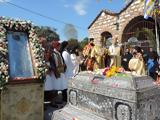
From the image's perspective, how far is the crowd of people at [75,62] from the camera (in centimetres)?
755

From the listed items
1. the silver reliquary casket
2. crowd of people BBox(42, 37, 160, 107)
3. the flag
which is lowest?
the silver reliquary casket

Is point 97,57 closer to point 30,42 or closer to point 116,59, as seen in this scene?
point 116,59

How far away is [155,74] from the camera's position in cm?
1066

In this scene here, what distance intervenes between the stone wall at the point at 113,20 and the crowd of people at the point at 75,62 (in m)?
8.20

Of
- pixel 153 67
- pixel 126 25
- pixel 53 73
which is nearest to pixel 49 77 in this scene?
pixel 53 73

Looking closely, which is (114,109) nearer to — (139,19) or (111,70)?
(111,70)

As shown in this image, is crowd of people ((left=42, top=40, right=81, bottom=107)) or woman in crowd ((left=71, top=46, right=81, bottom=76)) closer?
crowd of people ((left=42, top=40, right=81, bottom=107))

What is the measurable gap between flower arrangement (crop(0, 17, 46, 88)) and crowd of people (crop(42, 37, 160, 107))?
1063 millimetres

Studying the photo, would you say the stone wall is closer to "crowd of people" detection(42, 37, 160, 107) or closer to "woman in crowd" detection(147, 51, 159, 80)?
"crowd of people" detection(42, 37, 160, 107)

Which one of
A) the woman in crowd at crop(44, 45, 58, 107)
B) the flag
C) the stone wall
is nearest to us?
the woman in crowd at crop(44, 45, 58, 107)

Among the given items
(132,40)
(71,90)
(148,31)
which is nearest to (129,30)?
(132,40)

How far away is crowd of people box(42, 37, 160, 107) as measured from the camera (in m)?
7.55

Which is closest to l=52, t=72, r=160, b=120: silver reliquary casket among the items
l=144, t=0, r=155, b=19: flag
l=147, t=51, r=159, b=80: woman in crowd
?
l=147, t=51, r=159, b=80: woman in crowd

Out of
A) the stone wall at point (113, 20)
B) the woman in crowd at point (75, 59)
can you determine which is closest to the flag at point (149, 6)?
the woman in crowd at point (75, 59)
